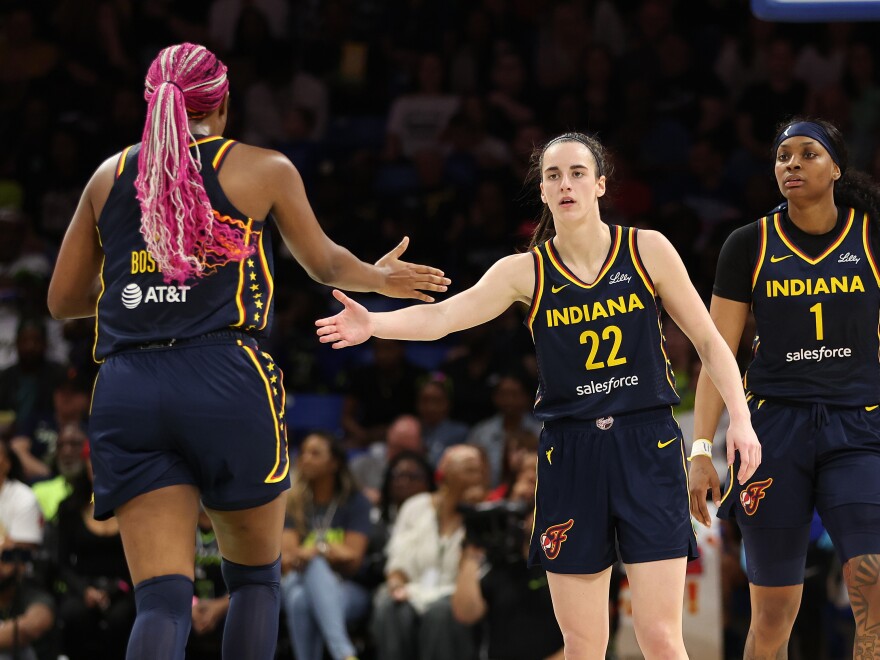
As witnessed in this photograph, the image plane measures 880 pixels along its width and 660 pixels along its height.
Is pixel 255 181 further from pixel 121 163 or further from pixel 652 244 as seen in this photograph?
pixel 652 244

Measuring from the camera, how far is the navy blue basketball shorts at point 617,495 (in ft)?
13.8

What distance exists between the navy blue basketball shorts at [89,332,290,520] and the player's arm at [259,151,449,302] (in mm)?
407

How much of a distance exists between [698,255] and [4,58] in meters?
6.55

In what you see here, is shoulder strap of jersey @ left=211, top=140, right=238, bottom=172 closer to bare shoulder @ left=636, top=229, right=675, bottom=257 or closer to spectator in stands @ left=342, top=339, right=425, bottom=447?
bare shoulder @ left=636, top=229, right=675, bottom=257

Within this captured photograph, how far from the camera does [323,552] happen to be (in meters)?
7.88

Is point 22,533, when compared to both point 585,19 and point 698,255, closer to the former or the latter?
point 698,255

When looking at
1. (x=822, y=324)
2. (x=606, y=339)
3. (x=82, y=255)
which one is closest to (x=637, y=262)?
(x=606, y=339)

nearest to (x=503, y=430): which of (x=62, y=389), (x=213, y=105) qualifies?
(x=62, y=389)

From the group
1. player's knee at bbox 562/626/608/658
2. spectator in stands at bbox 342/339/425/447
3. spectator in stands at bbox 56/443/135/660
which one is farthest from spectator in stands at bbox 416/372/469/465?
player's knee at bbox 562/626/608/658

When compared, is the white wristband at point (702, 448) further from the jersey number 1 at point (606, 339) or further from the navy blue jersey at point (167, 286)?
the navy blue jersey at point (167, 286)

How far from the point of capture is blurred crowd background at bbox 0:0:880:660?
8.44 meters

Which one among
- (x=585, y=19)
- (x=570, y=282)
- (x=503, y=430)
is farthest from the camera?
(x=585, y=19)

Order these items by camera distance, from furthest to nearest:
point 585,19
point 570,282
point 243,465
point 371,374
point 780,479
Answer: point 585,19 → point 371,374 → point 780,479 → point 570,282 → point 243,465

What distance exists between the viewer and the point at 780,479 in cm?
479
